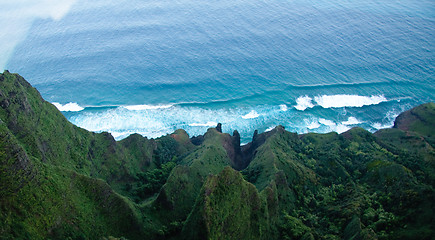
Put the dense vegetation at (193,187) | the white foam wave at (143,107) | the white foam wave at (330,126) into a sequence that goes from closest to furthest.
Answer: the dense vegetation at (193,187) → the white foam wave at (330,126) → the white foam wave at (143,107)

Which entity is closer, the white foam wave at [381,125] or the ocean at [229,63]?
the white foam wave at [381,125]

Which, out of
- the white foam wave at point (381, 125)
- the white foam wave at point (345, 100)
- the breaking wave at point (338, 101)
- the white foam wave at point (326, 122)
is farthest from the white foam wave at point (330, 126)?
the white foam wave at point (381, 125)

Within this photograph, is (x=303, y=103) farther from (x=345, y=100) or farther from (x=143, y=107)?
(x=143, y=107)

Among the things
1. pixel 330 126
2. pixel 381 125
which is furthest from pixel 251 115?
pixel 381 125

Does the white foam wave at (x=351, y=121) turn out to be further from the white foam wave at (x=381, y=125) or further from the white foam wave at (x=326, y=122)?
the white foam wave at (x=381, y=125)

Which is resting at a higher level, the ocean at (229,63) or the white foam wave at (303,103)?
the ocean at (229,63)

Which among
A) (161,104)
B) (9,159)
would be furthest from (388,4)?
(9,159)

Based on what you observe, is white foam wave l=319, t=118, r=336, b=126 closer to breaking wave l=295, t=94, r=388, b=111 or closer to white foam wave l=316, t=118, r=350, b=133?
white foam wave l=316, t=118, r=350, b=133

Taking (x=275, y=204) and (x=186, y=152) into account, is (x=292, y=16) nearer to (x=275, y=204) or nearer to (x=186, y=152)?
(x=186, y=152)
